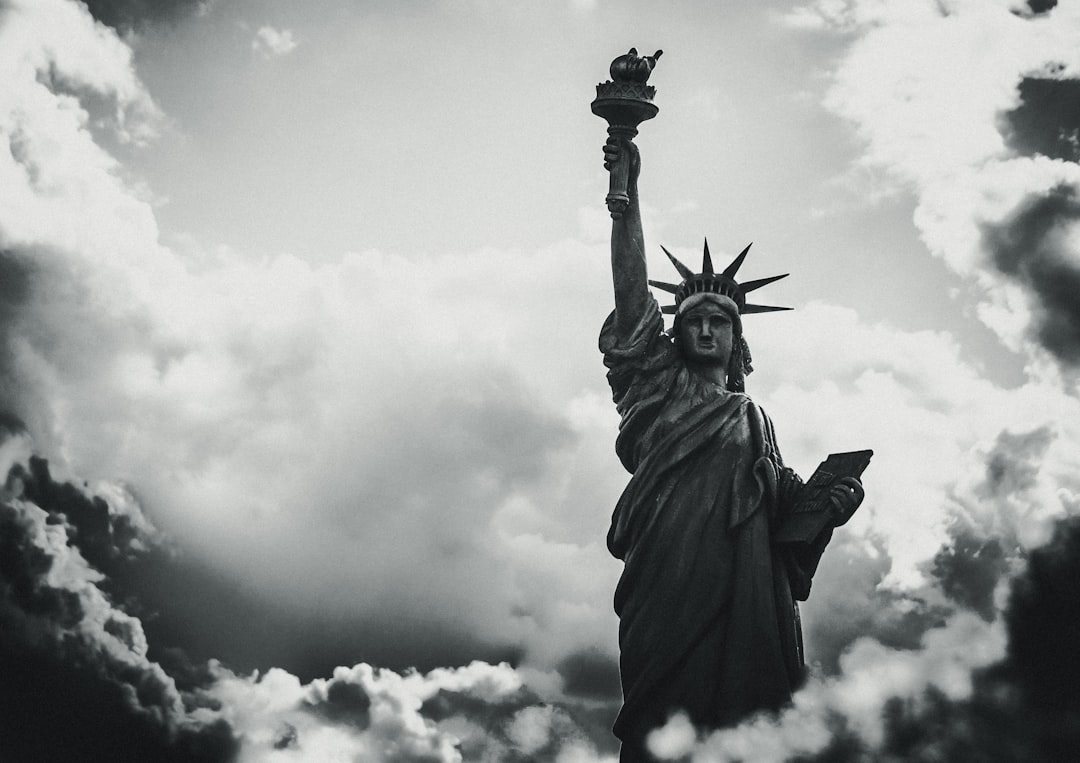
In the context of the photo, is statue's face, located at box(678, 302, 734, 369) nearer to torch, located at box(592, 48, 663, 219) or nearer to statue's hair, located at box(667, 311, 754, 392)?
statue's hair, located at box(667, 311, 754, 392)

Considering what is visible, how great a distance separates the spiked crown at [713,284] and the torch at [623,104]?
0.84 m

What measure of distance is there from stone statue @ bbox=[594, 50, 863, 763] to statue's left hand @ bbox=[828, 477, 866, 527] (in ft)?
0.04

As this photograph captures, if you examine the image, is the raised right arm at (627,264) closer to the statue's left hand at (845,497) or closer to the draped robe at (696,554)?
the draped robe at (696,554)

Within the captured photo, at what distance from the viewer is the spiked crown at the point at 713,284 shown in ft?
44.1

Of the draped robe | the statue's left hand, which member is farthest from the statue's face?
the statue's left hand

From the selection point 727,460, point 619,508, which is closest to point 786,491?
point 727,460

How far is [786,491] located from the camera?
12.5 m

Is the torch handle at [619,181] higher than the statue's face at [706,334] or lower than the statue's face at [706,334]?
higher

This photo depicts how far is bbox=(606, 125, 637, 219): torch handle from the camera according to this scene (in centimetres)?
1303

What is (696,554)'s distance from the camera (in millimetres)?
12047

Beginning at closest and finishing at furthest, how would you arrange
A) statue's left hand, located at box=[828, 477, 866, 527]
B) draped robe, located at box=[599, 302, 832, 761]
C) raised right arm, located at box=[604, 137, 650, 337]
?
draped robe, located at box=[599, 302, 832, 761] → statue's left hand, located at box=[828, 477, 866, 527] → raised right arm, located at box=[604, 137, 650, 337]

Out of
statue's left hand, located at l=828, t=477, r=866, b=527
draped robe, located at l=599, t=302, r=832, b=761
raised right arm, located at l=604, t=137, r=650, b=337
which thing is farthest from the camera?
raised right arm, located at l=604, t=137, r=650, b=337

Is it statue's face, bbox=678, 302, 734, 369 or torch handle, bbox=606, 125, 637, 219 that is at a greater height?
torch handle, bbox=606, 125, 637, 219

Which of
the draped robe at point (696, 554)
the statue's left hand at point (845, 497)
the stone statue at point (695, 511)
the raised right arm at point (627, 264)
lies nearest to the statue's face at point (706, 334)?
the stone statue at point (695, 511)
